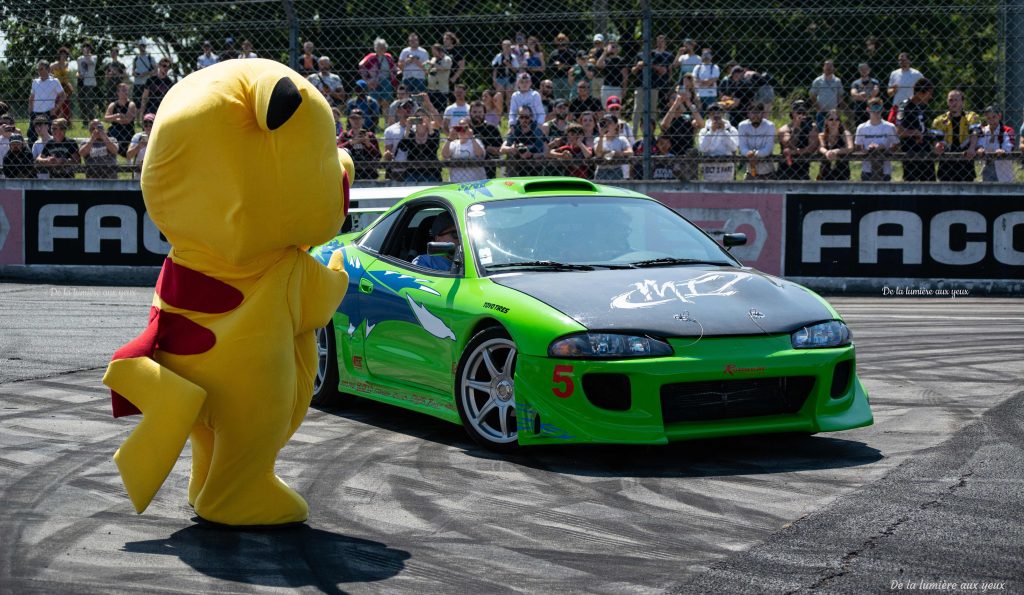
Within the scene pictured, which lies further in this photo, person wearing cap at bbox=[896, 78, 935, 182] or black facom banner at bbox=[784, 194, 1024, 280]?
person wearing cap at bbox=[896, 78, 935, 182]

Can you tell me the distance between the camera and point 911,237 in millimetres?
14211

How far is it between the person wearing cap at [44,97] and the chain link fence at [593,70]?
47mm

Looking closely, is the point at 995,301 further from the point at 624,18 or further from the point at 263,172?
the point at 263,172

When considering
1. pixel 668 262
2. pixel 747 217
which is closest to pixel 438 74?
pixel 747 217

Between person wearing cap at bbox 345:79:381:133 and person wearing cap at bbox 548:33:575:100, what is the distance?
2.15 m

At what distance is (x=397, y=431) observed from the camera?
732 cm

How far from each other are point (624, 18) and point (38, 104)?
24.1 ft

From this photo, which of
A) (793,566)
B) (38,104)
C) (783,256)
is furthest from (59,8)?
(793,566)

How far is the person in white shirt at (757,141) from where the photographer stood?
1455cm

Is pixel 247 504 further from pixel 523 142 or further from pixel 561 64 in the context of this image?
pixel 561 64

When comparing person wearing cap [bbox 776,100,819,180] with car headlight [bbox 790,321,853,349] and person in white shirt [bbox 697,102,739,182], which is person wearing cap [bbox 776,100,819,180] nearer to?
person in white shirt [bbox 697,102,739,182]

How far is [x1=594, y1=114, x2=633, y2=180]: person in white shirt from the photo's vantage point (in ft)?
48.4

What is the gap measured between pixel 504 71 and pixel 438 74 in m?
0.91

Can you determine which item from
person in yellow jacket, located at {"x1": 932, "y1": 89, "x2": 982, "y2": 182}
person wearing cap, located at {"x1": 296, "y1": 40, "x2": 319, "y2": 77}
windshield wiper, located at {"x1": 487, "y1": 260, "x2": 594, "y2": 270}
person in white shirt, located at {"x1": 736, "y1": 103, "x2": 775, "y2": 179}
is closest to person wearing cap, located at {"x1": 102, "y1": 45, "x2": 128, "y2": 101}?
person wearing cap, located at {"x1": 296, "y1": 40, "x2": 319, "y2": 77}
